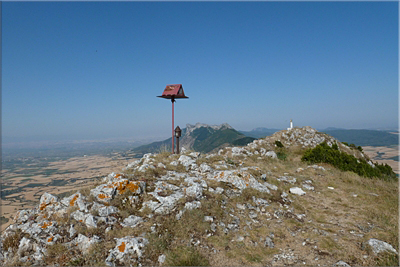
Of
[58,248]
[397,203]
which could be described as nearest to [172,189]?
[58,248]

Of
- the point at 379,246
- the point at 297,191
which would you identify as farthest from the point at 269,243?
the point at 297,191

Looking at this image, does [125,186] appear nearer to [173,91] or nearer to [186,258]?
[186,258]

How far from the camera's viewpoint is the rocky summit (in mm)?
5414

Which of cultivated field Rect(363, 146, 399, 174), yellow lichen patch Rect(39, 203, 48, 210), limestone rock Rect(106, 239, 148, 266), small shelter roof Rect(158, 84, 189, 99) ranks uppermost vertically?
small shelter roof Rect(158, 84, 189, 99)

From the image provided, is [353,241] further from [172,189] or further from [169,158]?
[169,158]

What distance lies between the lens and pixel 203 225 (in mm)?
6727

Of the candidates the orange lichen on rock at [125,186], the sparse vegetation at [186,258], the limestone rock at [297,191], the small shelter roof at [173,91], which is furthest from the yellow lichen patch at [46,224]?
the limestone rock at [297,191]

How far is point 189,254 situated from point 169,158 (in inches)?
339

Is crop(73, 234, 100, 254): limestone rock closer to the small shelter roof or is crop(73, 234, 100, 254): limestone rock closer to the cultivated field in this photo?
the small shelter roof

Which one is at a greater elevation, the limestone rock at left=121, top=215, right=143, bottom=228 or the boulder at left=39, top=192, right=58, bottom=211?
the boulder at left=39, top=192, right=58, bottom=211

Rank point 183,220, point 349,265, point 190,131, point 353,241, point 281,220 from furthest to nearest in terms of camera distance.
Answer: point 190,131 → point 281,220 → point 183,220 → point 353,241 → point 349,265

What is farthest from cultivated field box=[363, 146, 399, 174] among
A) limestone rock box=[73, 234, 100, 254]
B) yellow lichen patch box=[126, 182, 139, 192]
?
limestone rock box=[73, 234, 100, 254]

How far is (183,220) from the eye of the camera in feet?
22.6

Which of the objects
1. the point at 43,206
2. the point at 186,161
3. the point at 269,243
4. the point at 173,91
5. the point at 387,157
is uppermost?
the point at 173,91
